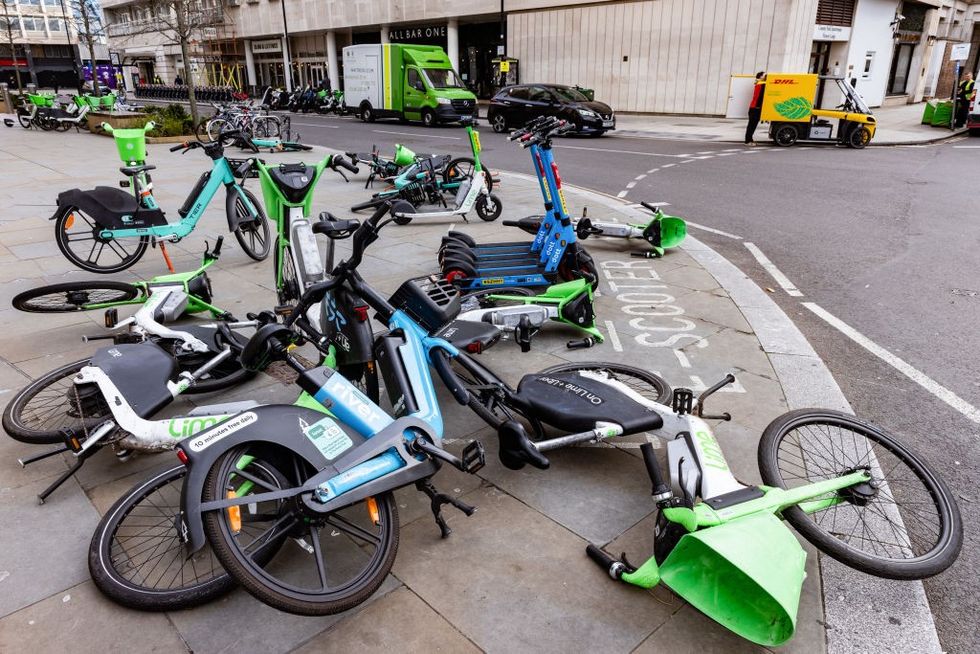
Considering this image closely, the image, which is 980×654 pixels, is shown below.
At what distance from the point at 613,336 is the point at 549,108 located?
16.9m

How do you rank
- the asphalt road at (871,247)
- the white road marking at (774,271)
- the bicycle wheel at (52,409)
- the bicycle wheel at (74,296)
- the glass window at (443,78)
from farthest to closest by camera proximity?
the glass window at (443,78)
the white road marking at (774,271)
the bicycle wheel at (74,296)
the asphalt road at (871,247)
the bicycle wheel at (52,409)

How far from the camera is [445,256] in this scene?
5.91m

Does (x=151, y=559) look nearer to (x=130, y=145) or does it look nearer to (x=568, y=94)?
(x=130, y=145)

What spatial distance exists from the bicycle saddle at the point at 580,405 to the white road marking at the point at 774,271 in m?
3.83

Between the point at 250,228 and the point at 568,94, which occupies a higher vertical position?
the point at 568,94

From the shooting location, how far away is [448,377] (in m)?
3.37

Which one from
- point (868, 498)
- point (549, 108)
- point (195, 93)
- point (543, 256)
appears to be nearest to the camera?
point (868, 498)

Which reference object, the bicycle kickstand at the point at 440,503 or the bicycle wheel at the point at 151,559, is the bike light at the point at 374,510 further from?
the bicycle wheel at the point at 151,559

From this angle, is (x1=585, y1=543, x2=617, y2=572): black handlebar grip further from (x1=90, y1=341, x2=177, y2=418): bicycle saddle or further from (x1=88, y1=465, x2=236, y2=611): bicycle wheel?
(x1=90, y1=341, x2=177, y2=418): bicycle saddle

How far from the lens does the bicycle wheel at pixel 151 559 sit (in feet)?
7.95

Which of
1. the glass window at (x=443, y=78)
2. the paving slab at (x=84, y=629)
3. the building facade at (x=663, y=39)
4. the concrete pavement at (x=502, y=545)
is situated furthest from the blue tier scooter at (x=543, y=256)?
the building facade at (x=663, y=39)

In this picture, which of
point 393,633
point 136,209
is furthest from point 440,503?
point 136,209

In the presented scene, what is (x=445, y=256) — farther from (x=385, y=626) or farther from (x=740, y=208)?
(x=740, y=208)

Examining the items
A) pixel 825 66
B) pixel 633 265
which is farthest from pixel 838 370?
pixel 825 66
